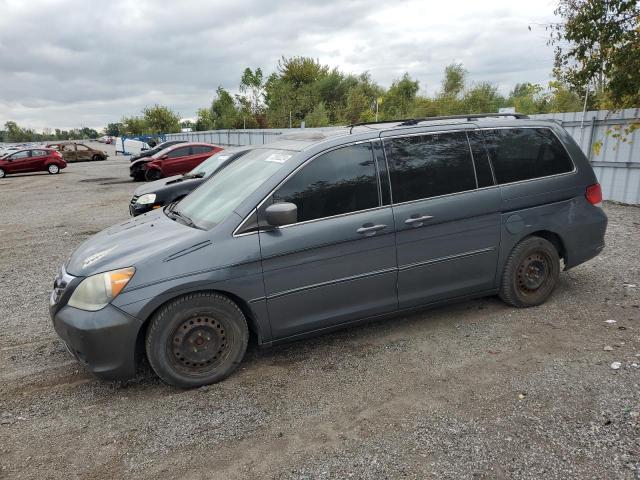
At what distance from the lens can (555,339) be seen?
4129 mm

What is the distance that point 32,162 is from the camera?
88.2 ft

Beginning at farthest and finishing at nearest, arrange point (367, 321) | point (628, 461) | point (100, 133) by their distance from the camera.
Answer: point (100, 133) → point (367, 321) → point (628, 461)

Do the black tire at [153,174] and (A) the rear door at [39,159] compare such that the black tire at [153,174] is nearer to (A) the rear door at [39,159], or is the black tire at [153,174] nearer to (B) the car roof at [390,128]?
(A) the rear door at [39,159]

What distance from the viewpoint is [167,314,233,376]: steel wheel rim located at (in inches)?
136

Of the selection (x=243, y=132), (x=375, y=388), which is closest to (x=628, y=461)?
(x=375, y=388)

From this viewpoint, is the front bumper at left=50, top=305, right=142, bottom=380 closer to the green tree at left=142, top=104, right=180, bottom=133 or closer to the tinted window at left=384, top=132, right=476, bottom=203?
the tinted window at left=384, top=132, right=476, bottom=203

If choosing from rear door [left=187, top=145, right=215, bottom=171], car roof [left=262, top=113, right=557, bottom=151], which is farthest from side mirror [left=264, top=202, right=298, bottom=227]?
rear door [left=187, top=145, right=215, bottom=171]

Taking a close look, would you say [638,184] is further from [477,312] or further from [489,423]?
[489,423]

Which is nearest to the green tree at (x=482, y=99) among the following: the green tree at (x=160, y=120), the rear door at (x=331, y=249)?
the rear door at (x=331, y=249)

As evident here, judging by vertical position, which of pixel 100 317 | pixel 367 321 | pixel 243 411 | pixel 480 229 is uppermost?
pixel 480 229

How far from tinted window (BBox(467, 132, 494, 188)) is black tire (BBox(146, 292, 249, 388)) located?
8.26 feet

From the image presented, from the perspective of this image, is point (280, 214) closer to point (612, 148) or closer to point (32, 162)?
point (612, 148)

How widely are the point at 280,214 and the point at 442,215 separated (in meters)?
1.52

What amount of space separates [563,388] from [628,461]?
2.52 ft
